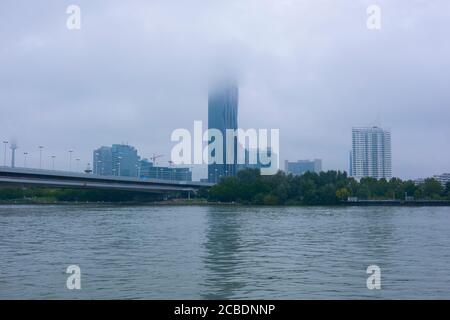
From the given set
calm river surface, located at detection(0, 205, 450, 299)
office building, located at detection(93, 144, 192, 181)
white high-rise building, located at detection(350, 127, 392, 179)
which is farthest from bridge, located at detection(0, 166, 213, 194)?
calm river surface, located at detection(0, 205, 450, 299)

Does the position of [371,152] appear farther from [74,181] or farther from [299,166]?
[74,181]

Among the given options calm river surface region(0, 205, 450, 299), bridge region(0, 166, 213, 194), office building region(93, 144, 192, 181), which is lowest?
calm river surface region(0, 205, 450, 299)

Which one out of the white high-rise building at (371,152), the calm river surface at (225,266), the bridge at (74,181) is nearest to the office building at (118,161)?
the bridge at (74,181)

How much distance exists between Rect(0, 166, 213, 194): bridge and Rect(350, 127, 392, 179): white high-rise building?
2885cm

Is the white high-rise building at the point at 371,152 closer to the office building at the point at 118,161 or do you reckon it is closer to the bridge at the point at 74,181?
the bridge at the point at 74,181

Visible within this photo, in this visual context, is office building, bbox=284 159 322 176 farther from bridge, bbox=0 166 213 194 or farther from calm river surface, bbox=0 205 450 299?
calm river surface, bbox=0 205 450 299

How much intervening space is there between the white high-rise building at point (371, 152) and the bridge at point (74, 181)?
28852 mm

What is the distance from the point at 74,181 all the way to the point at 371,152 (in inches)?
2324

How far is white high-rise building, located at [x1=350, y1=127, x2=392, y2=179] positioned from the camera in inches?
3647

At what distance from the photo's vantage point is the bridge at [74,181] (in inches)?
2218

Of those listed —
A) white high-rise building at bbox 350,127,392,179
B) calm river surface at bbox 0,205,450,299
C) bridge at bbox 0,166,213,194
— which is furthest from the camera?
white high-rise building at bbox 350,127,392,179

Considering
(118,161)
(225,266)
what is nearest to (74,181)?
(118,161)
